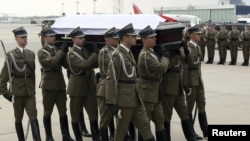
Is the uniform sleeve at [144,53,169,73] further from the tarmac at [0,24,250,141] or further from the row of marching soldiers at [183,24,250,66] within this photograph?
the row of marching soldiers at [183,24,250,66]

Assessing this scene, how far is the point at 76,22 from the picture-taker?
764 cm

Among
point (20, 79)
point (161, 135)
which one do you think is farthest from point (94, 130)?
point (20, 79)

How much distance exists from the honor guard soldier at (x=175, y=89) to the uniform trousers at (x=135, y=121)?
1.19 meters

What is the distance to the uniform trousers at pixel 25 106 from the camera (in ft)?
20.9

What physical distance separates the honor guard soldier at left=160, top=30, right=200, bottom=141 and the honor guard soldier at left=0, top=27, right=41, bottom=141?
1833 millimetres

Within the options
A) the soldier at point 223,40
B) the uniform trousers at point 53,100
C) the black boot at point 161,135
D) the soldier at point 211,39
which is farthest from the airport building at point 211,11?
the black boot at point 161,135

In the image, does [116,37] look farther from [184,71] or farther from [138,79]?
[184,71]

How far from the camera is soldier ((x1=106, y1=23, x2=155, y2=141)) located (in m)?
5.27

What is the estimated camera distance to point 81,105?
6.75 metres

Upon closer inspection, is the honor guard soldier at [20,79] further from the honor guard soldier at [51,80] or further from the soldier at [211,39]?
the soldier at [211,39]

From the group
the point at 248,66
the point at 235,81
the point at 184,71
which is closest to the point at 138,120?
the point at 184,71

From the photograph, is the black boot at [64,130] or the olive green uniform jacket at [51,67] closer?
the olive green uniform jacket at [51,67]

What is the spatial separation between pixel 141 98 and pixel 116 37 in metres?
1.01

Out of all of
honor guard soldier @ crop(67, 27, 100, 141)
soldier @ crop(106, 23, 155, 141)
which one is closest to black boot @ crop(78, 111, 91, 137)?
honor guard soldier @ crop(67, 27, 100, 141)
